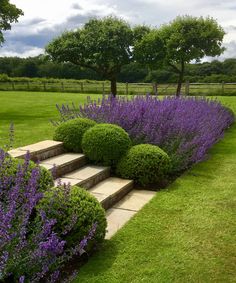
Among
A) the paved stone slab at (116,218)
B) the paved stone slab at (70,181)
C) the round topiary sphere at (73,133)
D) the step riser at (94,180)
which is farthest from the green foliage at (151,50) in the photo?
the paved stone slab at (116,218)

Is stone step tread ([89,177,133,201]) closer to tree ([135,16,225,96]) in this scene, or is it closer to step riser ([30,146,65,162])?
step riser ([30,146,65,162])

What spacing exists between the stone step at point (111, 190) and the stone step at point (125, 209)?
72 mm

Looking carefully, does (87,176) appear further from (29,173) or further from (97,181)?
(29,173)

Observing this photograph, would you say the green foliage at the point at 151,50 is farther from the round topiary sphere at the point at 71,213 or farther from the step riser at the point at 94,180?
the round topiary sphere at the point at 71,213

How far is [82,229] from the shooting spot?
3.69m

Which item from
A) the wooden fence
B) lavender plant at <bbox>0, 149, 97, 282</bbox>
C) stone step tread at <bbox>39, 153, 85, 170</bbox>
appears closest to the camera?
lavender plant at <bbox>0, 149, 97, 282</bbox>

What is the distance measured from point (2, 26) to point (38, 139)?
986 cm

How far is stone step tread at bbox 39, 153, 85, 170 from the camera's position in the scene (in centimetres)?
588

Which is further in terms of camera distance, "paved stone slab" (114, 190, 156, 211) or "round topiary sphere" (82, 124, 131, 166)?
"round topiary sphere" (82, 124, 131, 166)

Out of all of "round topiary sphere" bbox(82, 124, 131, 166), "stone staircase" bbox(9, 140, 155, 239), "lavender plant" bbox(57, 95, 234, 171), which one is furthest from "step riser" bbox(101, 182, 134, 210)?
"lavender plant" bbox(57, 95, 234, 171)

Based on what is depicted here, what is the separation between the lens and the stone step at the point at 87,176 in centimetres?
548

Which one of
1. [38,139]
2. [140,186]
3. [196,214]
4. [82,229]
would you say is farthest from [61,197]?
[38,139]

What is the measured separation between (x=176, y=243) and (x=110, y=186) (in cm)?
184

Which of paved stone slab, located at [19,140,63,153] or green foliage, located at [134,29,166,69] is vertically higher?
green foliage, located at [134,29,166,69]
